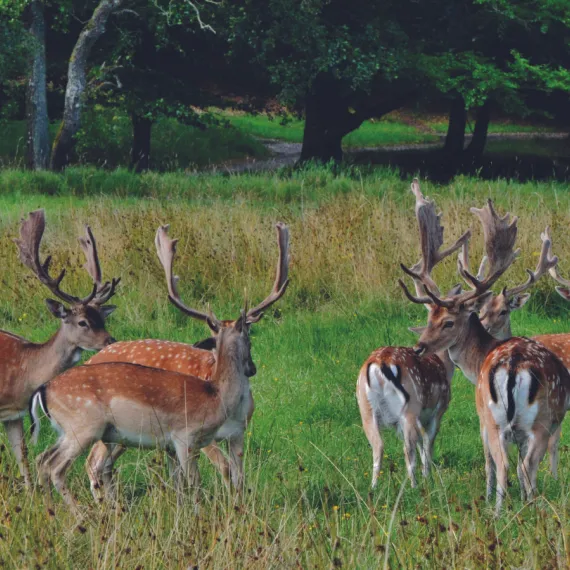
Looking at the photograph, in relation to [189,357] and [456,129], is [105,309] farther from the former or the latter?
[456,129]

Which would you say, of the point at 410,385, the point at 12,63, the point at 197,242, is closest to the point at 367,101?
the point at 12,63

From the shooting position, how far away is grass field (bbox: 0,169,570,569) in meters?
4.45

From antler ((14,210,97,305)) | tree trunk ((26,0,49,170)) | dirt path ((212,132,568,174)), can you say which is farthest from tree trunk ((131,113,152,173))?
antler ((14,210,97,305))

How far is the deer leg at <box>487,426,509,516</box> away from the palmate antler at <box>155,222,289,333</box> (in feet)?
4.55

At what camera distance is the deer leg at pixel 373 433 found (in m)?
6.46

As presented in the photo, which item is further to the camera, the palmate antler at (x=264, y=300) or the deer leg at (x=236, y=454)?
the palmate antler at (x=264, y=300)

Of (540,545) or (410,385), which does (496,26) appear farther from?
(540,545)

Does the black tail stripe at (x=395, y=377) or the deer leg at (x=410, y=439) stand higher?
the black tail stripe at (x=395, y=377)

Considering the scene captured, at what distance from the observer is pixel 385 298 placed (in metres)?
10.4

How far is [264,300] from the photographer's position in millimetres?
6523

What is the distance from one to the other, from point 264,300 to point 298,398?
1530 millimetres

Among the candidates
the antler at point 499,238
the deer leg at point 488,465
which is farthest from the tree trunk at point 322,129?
the deer leg at point 488,465

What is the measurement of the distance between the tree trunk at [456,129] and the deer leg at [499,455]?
21225 mm

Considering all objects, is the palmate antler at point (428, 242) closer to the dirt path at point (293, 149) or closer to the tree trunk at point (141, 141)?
the tree trunk at point (141, 141)
